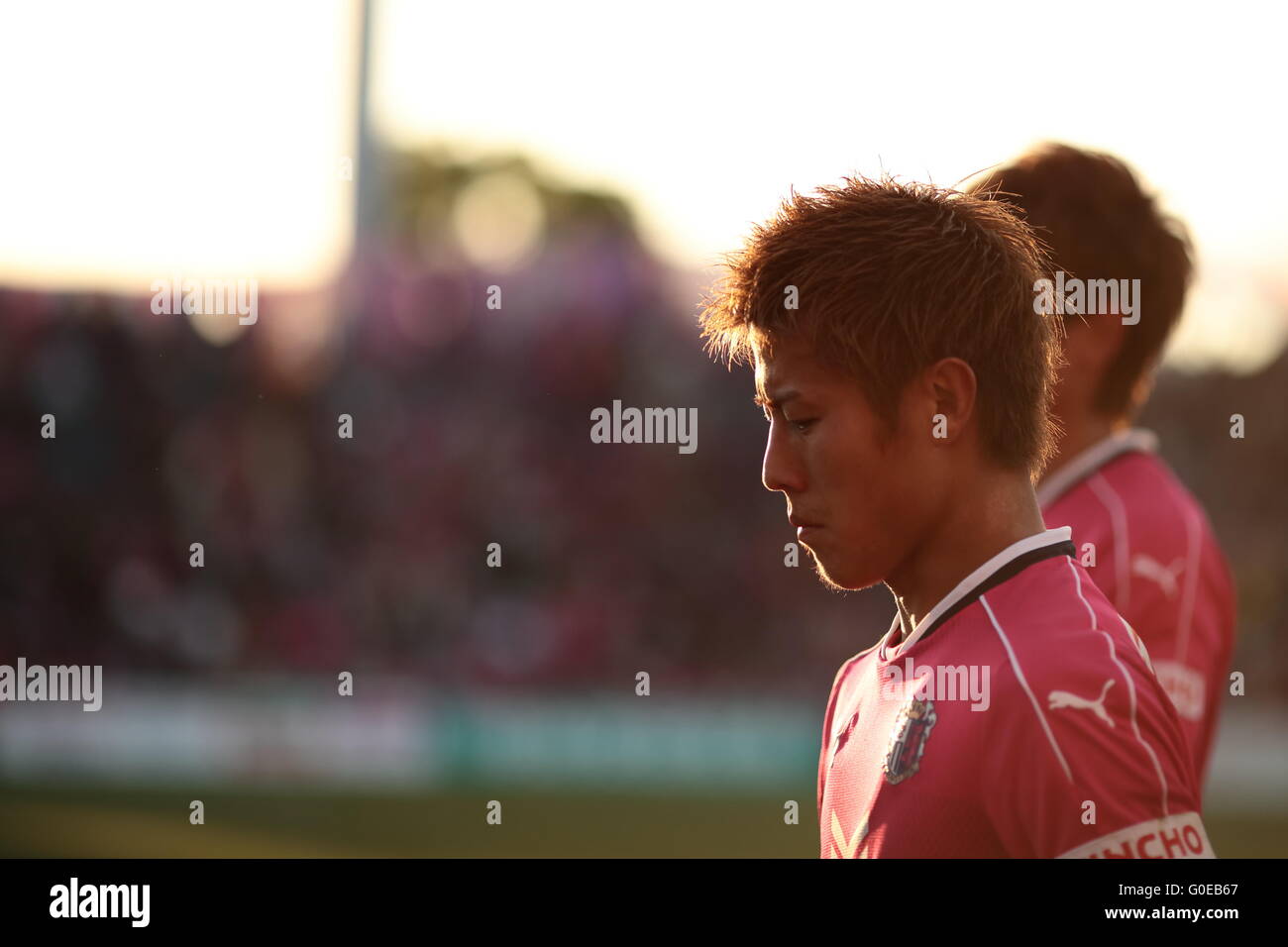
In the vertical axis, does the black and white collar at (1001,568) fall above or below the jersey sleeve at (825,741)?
above

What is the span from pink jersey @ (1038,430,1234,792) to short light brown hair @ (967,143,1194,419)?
0.18 m

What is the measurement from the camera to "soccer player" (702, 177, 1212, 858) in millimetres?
1737

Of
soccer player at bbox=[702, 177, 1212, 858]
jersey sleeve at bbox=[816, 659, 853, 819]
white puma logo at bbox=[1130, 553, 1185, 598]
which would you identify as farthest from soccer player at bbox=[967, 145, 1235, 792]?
soccer player at bbox=[702, 177, 1212, 858]

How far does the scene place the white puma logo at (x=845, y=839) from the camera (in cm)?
186

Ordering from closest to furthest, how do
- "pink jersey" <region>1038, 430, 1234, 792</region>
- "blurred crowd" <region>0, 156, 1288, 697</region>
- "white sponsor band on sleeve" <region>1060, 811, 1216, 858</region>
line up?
"white sponsor band on sleeve" <region>1060, 811, 1216, 858</region>
"pink jersey" <region>1038, 430, 1234, 792</region>
"blurred crowd" <region>0, 156, 1288, 697</region>

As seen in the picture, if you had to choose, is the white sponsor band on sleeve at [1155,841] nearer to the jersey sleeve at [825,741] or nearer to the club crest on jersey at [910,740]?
the club crest on jersey at [910,740]

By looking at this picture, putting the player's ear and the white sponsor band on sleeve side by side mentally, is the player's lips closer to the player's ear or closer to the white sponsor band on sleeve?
the player's ear

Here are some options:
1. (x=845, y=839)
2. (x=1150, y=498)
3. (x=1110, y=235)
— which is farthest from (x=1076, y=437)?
(x=845, y=839)

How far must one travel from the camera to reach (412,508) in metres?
14.8

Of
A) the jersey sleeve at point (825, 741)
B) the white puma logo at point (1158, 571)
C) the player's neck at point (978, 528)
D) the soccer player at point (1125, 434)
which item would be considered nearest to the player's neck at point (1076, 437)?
the soccer player at point (1125, 434)

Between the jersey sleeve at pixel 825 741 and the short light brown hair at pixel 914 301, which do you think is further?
the jersey sleeve at pixel 825 741

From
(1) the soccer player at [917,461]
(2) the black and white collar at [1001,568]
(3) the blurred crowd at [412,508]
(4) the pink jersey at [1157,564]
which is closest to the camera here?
(1) the soccer player at [917,461]
